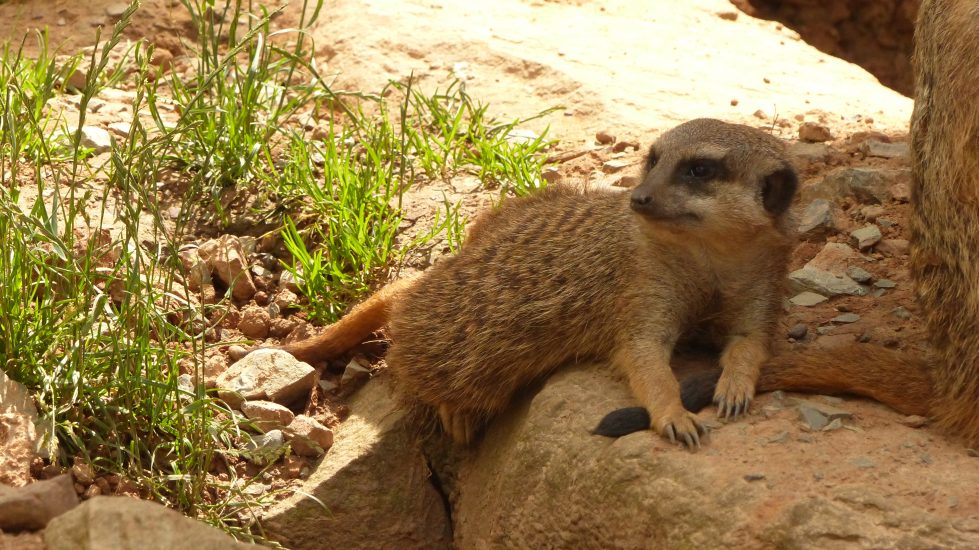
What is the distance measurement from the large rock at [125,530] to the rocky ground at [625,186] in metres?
0.14

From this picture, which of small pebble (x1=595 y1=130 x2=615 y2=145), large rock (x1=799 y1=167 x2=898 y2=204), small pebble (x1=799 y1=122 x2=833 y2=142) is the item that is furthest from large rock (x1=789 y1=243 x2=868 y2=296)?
small pebble (x1=595 y1=130 x2=615 y2=145)

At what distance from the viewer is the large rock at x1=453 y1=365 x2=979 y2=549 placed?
199 cm

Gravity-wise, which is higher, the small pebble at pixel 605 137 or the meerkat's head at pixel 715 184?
the meerkat's head at pixel 715 184

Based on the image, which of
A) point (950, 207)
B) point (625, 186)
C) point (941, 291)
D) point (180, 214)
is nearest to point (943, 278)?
point (941, 291)

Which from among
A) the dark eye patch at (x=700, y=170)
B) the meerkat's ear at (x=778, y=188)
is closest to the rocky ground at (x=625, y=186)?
the meerkat's ear at (x=778, y=188)

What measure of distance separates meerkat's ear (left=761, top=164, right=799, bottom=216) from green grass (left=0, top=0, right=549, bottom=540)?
1.12m

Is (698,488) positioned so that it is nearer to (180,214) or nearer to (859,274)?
(859,274)

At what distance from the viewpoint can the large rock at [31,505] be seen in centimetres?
201

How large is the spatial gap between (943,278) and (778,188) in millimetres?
406

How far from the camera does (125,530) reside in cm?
190

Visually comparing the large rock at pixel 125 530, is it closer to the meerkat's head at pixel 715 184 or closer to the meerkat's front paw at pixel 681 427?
the meerkat's front paw at pixel 681 427

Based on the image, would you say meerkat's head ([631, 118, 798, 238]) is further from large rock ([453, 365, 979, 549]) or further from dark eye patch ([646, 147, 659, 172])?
large rock ([453, 365, 979, 549])

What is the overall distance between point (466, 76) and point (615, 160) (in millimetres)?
812

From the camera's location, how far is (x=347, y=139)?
396 cm
